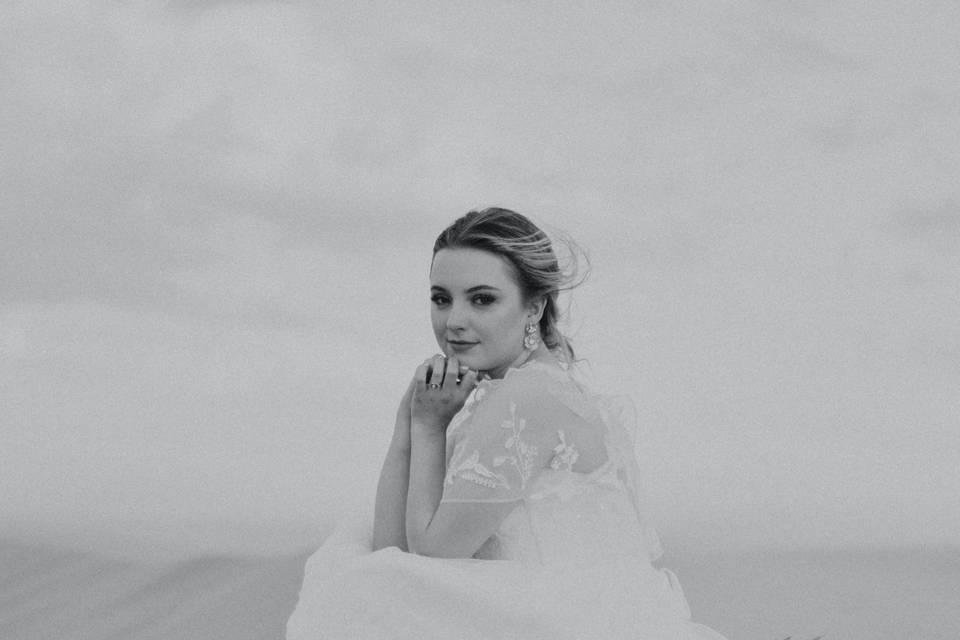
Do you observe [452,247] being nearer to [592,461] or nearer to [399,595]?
[592,461]

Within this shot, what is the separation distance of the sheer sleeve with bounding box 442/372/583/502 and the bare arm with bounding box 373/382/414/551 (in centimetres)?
23

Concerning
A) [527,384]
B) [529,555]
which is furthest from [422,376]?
[529,555]

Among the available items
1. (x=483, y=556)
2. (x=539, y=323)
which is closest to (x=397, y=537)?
(x=483, y=556)

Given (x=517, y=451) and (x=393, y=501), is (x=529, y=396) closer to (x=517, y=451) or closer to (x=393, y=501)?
(x=517, y=451)

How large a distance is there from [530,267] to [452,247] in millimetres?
295

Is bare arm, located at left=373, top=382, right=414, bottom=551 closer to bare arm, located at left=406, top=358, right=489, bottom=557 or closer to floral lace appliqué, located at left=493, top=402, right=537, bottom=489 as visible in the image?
bare arm, located at left=406, top=358, right=489, bottom=557

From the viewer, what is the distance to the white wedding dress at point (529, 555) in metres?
4.37

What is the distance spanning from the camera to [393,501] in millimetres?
4801

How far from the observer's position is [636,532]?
4.91m

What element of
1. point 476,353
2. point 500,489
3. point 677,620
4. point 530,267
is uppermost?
point 530,267

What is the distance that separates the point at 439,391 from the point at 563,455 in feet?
1.59

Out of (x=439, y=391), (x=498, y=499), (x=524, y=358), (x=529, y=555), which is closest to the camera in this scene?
(x=498, y=499)

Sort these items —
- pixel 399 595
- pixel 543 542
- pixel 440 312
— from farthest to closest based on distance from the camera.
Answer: pixel 440 312
pixel 543 542
pixel 399 595

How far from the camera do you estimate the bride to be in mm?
4383
